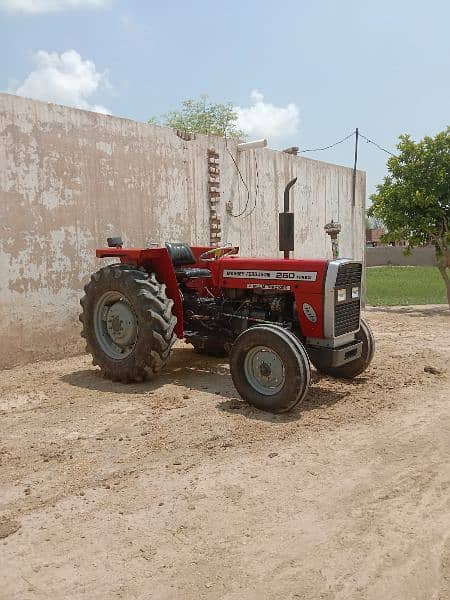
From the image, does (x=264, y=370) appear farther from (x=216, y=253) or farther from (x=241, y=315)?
(x=216, y=253)

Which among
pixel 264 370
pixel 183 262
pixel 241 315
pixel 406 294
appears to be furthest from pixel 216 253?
pixel 406 294

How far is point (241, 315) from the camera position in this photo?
19.2 ft

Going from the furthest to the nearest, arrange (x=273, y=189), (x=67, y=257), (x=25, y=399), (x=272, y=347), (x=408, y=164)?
(x=408, y=164), (x=273, y=189), (x=67, y=257), (x=25, y=399), (x=272, y=347)

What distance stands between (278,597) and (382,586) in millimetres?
445

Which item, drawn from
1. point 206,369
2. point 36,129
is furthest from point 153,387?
point 36,129

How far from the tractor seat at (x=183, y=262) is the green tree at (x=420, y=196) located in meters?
7.93

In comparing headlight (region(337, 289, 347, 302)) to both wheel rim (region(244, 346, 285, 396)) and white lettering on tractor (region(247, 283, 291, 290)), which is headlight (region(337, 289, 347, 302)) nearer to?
white lettering on tractor (region(247, 283, 291, 290))

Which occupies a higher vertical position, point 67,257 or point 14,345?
point 67,257

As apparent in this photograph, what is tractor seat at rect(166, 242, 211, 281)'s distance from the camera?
240 inches

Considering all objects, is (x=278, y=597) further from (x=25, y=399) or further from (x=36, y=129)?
(x=36, y=129)

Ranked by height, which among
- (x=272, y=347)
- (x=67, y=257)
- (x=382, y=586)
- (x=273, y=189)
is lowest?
(x=382, y=586)

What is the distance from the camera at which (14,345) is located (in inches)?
260

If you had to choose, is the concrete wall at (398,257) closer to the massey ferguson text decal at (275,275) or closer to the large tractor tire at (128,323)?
the massey ferguson text decal at (275,275)

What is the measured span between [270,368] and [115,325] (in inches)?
75.1
